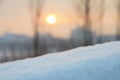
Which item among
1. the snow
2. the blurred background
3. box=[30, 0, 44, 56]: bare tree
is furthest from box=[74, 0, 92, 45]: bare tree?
the snow

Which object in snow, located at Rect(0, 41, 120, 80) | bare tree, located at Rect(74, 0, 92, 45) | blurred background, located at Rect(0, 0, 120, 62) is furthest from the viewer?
bare tree, located at Rect(74, 0, 92, 45)

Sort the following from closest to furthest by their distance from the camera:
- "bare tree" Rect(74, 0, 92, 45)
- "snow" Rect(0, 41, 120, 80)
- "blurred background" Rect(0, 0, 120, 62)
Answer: "snow" Rect(0, 41, 120, 80) < "blurred background" Rect(0, 0, 120, 62) < "bare tree" Rect(74, 0, 92, 45)

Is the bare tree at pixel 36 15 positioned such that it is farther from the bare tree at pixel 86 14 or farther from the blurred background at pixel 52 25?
the bare tree at pixel 86 14

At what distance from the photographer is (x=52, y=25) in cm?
261

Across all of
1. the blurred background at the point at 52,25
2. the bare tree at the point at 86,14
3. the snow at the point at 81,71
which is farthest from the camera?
the bare tree at the point at 86,14

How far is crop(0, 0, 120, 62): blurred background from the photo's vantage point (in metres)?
2.39

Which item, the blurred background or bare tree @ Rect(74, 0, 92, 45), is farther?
bare tree @ Rect(74, 0, 92, 45)

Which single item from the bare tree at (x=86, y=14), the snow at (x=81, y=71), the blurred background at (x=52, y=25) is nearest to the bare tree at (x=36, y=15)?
the blurred background at (x=52, y=25)

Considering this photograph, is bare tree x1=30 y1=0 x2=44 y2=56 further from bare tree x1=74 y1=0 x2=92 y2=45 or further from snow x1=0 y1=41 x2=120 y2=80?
snow x1=0 y1=41 x2=120 y2=80

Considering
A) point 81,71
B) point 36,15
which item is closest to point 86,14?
point 36,15

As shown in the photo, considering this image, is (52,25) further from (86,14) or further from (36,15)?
(86,14)

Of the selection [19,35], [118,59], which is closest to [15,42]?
[19,35]

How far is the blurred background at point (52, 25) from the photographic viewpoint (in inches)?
94.2

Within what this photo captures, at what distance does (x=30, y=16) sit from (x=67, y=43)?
44 cm
